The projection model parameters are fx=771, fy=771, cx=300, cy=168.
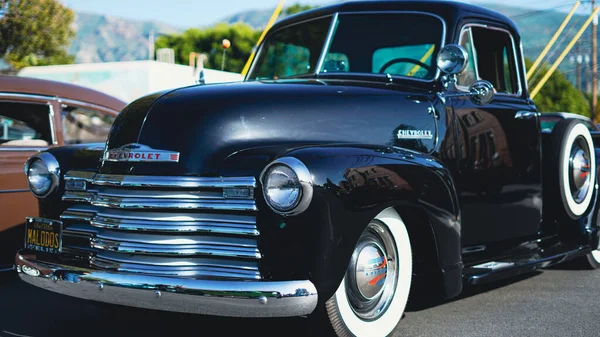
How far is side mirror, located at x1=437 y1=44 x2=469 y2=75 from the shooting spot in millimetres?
4535

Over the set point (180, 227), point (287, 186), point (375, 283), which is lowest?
point (375, 283)

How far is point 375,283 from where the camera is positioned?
3850 mm

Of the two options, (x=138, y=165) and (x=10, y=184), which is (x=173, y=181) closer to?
(x=138, y=165)

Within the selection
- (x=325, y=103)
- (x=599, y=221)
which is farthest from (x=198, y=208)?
(x=599, y=221)

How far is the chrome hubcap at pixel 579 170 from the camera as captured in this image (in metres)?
5.64

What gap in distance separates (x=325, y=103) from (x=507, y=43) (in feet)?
6.65

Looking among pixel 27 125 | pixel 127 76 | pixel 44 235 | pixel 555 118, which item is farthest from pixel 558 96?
pixel 44 235

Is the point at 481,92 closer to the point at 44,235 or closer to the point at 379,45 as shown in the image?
the point at 379,45

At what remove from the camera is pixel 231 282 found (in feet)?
10.8

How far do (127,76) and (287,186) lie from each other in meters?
20.6

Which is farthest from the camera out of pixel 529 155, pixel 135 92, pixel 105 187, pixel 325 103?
pixel 135 92

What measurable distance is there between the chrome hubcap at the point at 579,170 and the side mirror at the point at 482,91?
1226mm

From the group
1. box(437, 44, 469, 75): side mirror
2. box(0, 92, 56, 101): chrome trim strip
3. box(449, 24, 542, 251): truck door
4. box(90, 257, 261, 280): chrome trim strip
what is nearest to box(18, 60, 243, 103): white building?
box(0, 92, 56, 101): chrome trim strip

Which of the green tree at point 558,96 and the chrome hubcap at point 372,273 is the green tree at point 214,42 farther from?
the chrome hubcap at point 372,273
